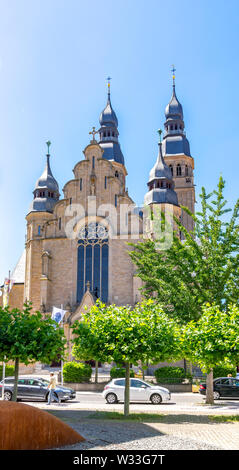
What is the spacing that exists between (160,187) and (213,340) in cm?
3520

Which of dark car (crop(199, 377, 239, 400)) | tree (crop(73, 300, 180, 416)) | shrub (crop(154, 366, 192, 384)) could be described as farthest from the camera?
shrub (crop(154, 366, 192, 384))

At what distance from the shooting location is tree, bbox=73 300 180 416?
1728 centimetres

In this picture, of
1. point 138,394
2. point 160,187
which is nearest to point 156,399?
point 138,394

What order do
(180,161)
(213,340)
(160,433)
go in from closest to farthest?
(160,433) → (213,340) → (180,161)

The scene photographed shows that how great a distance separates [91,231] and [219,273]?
2312 cm

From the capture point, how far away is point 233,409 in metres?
22.0

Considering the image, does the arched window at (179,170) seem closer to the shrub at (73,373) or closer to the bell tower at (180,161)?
the bell tower at (180,161)

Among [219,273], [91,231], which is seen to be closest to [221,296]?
[219,273]

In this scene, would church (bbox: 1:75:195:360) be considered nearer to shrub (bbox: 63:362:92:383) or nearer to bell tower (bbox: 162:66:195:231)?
shrub (bbox: 63:362:92:383)

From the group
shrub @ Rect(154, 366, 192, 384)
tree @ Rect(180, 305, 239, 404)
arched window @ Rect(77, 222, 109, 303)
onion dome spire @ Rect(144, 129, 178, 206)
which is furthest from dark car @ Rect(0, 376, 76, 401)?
onion dome spire @ Rect(144, 129, 178, 206)

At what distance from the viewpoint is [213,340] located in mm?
17297

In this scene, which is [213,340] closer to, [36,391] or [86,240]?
[36,391]

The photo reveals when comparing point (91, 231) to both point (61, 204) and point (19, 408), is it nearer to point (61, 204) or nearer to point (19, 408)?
point (61, 204)

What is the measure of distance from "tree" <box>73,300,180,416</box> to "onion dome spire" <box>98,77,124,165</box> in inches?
2184
